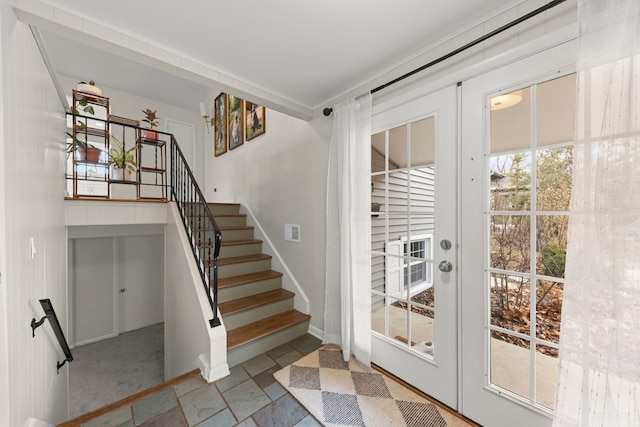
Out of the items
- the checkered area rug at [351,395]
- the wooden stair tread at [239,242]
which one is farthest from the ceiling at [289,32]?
the checkered area rug at [351,395]

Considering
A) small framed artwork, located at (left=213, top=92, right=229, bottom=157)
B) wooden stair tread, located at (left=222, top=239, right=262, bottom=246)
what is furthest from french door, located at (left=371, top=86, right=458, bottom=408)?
small framed artwork, located at (left=213, top=92, right=229, bottom=157)

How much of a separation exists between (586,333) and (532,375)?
A: 47 centimetres

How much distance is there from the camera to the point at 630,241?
96cm

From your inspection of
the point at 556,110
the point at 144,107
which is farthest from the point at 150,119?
the point at 556,110

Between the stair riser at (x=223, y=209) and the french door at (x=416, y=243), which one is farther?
the stair riser at (x=223, y=209)

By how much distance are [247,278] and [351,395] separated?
1.62 meters

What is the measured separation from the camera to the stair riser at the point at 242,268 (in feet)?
9.23

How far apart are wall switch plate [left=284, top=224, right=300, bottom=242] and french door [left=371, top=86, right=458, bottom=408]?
3.56 feet

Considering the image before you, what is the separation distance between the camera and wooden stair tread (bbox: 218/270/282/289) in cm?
266

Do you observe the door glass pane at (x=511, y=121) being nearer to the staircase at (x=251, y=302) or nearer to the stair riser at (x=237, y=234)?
the staircase at (x=251, y=302)

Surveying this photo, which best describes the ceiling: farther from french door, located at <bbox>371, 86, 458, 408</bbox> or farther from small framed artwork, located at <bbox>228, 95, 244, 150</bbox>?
small framed artwork, located at <bbox>228, 95, 244, 150</bbox>

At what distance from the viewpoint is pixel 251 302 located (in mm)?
2627

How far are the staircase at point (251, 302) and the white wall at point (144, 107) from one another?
113 inches

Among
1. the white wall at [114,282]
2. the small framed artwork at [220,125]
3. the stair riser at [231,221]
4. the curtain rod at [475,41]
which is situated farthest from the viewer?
the small framed artwork at [220,125]
